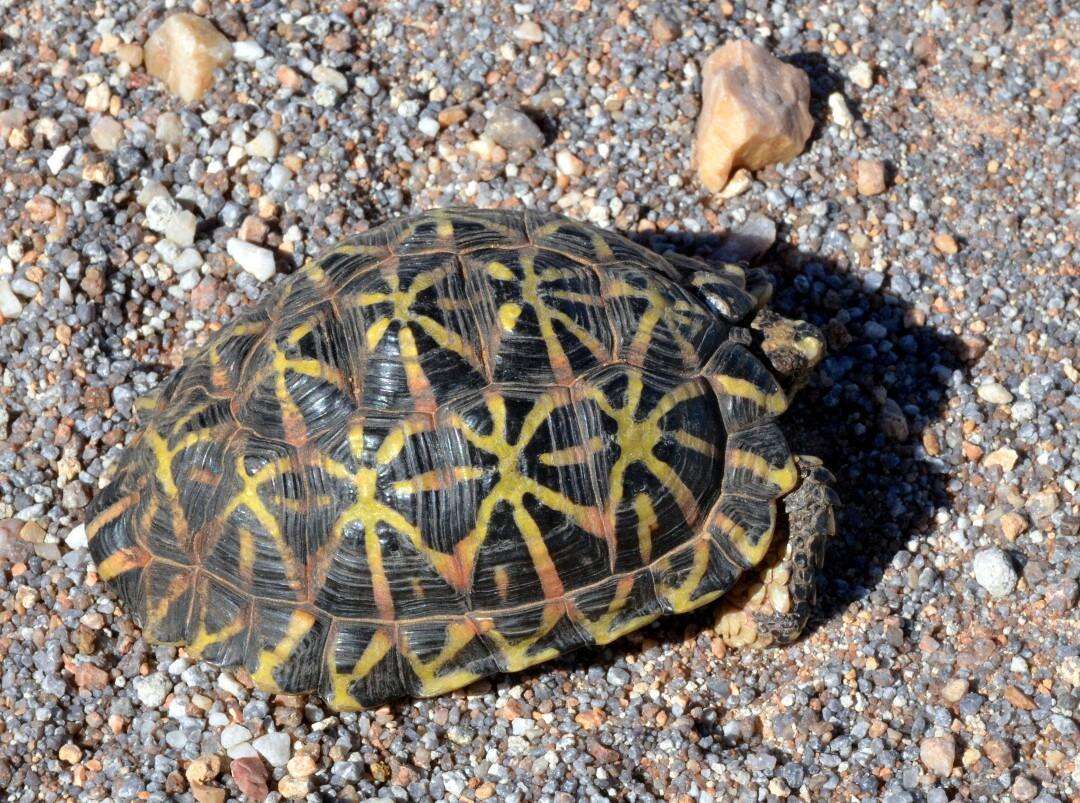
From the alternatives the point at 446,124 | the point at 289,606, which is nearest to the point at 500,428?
the point at 289,606

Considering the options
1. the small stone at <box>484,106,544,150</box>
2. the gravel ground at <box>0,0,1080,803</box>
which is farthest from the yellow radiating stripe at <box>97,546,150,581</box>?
the small stone at <box>484,106,544,150</box>

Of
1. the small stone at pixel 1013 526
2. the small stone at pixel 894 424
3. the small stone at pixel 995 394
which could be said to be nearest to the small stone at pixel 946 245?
the small stone at pixel 995 394

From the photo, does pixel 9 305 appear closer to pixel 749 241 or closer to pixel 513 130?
pixel 513 130

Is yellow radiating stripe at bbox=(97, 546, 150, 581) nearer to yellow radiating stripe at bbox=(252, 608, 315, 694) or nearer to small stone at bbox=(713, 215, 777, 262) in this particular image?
yellow radiating stripe at bbox=(252, 608, 315, 694)

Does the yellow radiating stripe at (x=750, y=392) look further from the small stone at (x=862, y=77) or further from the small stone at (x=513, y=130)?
the small stone at (x=862, y=77)

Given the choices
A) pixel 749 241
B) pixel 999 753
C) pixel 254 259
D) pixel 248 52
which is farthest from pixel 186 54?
pixel 999 753
